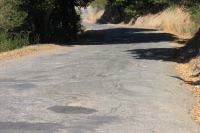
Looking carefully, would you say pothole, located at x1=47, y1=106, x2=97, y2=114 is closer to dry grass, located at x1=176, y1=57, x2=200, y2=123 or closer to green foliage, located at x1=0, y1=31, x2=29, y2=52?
dry grass, located at x1=176, y1=57, x2=200, y2=123

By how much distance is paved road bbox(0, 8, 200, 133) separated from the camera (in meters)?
6.66

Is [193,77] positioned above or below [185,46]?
below

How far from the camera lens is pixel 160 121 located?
703cm

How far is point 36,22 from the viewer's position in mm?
25688

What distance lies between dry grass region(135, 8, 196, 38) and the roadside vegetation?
8506mm

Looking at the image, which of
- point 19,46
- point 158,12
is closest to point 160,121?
point 19,46

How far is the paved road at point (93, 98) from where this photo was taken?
6.66 metres

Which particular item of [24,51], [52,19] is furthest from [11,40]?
[52,19]

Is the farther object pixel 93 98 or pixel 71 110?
pixel 93 98

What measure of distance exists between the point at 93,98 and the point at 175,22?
91.3 ft

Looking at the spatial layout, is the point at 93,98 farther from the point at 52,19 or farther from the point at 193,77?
the point at 52,19

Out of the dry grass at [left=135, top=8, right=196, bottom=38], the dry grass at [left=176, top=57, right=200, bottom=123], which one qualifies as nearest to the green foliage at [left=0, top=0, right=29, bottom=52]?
the dry grass at [left=176, top=57, right=200, bottom=123]

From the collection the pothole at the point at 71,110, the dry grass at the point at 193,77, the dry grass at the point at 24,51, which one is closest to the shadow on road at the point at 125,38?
the dry grass at the point at 24,51

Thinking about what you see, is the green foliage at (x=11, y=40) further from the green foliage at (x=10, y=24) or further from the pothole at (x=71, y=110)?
the pothole at (x=71, y=110)
